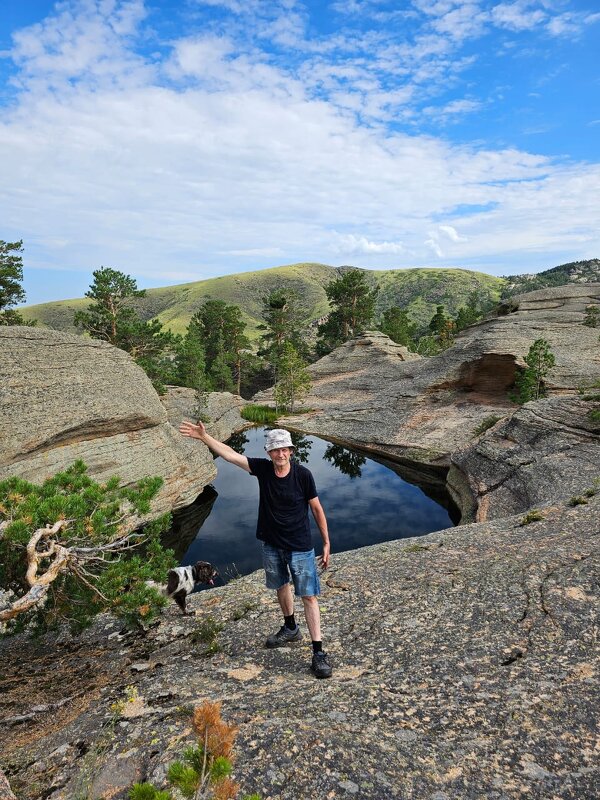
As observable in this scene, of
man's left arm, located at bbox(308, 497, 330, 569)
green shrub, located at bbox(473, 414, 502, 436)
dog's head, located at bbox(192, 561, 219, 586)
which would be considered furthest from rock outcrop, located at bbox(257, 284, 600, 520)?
man's left arm, located at bbox(308, 497, 330, 569)

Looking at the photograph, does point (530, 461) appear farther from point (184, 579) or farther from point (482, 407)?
point (184, 579)

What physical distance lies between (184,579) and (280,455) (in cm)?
582

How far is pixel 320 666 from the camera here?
7.98 metres

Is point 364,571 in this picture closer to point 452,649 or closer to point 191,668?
point 452,649

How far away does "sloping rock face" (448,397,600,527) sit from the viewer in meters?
22.9

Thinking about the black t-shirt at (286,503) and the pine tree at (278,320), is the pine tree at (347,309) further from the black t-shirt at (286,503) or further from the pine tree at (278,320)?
the black t-shirt at (286,503)

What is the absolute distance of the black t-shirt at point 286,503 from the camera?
7.86 m

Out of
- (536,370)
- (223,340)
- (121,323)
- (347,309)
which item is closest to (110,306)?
(121,323)

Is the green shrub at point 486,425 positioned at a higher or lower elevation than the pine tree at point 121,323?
lower

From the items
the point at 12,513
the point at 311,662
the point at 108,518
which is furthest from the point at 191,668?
the point at 12,513

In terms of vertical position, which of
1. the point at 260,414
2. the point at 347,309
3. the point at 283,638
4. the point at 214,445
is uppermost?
the point at 347,309

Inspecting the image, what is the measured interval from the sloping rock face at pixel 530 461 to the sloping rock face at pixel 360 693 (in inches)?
435

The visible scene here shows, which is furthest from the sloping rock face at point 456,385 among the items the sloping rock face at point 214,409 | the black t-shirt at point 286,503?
the black t-shirt at point 286,503

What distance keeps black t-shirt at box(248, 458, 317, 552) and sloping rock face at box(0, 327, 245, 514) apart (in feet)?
59.4
